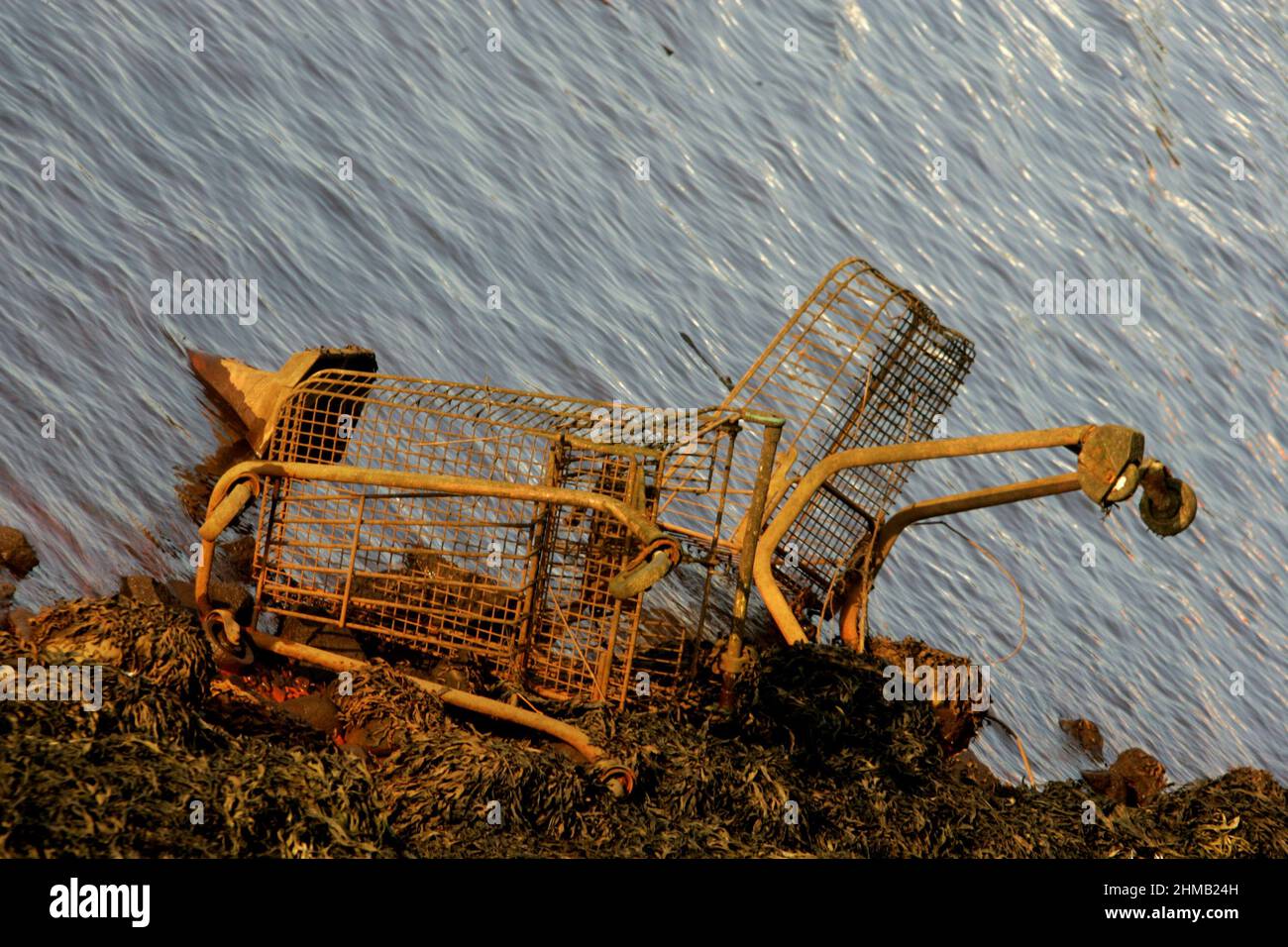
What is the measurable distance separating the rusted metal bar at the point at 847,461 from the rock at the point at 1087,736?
346cm

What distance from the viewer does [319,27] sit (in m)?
15.2

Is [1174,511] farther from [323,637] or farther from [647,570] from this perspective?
[323,637]

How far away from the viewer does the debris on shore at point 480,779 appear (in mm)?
5125

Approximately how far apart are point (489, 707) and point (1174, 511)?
322cm

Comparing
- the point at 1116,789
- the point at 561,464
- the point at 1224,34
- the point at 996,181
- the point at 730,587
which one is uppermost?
→ the point at 1224,34

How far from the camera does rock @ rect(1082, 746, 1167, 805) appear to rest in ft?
29.8

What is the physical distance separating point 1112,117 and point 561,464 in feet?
63.3

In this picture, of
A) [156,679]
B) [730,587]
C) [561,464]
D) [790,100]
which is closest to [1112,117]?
[790,100]

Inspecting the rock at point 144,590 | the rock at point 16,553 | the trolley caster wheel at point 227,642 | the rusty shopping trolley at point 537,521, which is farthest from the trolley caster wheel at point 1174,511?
the rock at point 16,553

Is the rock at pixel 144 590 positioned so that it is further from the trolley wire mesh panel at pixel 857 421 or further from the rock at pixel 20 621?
the trolley wire mesh panel at pixel 857 421

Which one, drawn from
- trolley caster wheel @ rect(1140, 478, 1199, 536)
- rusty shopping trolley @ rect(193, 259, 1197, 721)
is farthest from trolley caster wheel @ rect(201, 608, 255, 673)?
trolley caster wheel @ rect(1140, 478, 1199, 536)

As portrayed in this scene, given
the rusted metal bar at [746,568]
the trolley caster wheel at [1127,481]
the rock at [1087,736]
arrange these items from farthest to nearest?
1. the rock at [1087,736]
2. the rusted metal bar at [746,568]
3. the trolley caster wheel at [1127,481]

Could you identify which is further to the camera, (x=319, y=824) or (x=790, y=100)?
(x=790, y=100)
